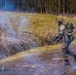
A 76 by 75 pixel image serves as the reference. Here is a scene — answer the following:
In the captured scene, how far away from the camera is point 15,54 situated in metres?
3.98

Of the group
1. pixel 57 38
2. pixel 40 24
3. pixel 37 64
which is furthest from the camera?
pixel 40 24

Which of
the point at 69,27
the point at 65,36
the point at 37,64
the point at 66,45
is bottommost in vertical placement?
the point at 37,64

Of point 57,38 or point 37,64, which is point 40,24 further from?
point 37,64

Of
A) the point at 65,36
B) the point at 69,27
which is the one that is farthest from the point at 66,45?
the point at 69,27

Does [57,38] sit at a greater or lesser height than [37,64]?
greater

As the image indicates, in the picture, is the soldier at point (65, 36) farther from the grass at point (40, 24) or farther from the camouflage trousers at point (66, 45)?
the grass at point (40, 24)

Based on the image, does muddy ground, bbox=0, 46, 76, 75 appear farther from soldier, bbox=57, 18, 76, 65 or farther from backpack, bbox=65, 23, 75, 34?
backpack, bbox=65, 23, 75, 34

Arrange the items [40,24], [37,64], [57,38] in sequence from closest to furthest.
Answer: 1. [37,64]
2. [57,38]
3. [40,24]

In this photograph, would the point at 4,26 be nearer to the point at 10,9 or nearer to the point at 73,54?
the point at 10,9

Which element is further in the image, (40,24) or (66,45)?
(40,24)

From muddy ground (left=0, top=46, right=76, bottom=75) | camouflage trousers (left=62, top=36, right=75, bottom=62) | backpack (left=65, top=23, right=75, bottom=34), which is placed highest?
backpack (left=65, top=23, right=75, bottom=34)

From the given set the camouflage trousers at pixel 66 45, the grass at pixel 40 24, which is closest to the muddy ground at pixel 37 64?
the camouflage trousers at pixel 66 45

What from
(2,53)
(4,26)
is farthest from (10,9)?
(2,53)

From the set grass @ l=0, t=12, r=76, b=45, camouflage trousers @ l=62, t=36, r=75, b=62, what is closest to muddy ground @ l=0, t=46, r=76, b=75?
camouflage trousers @ l=62, t=36, r=75, b=62
